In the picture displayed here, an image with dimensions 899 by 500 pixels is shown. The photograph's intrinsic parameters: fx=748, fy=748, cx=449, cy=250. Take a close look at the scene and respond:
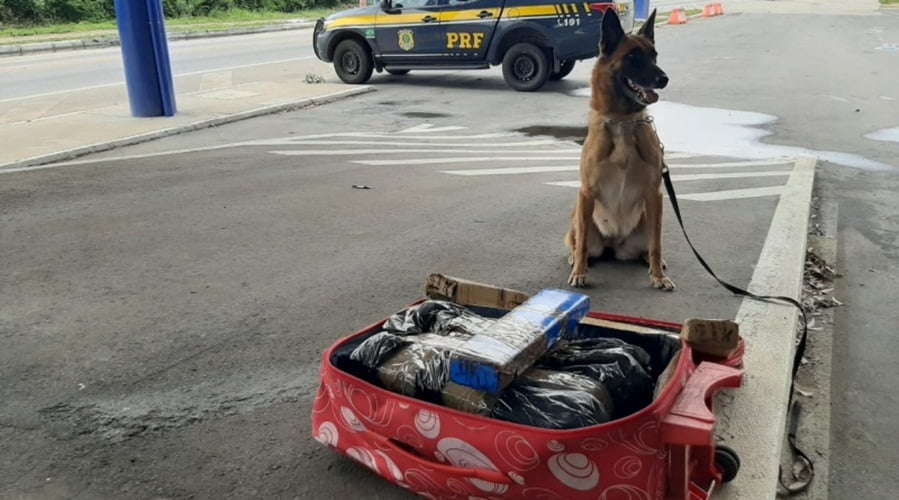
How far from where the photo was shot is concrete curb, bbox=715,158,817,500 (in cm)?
268

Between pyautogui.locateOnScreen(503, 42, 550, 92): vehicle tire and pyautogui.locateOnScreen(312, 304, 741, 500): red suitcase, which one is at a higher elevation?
pyautogui.locateOnScreen(503, 42, 550, 92): vehicle tire

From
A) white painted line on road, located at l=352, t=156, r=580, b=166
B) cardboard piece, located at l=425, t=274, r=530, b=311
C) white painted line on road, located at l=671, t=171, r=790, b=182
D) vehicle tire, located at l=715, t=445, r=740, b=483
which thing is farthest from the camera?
white painted line on road, located at l=352, t=156, r=580, b=166

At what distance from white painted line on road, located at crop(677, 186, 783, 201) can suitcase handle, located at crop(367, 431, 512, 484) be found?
5.04 m

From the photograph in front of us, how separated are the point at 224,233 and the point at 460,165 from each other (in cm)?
335

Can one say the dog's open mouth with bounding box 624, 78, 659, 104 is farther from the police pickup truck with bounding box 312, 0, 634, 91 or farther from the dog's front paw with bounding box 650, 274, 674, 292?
the police pickup truck with bounding box 312, 0, 634, 91

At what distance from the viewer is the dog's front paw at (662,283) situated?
15.0 feet

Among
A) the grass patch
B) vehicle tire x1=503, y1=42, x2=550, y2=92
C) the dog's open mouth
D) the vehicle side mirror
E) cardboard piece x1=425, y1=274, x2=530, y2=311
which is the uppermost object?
the grass patch

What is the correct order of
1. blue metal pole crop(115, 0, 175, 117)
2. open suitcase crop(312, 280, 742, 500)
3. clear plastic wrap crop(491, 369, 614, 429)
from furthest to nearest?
blue metal pole crop(115, 0, 175, 117), clear plastic wrap crop(491, 369, 614, 429), open suitcase crop(312, 280, 742, 500)

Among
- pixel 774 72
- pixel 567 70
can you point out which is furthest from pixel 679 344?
pixel 774 72

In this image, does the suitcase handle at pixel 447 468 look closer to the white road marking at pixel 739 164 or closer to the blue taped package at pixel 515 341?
the blue taped package at pixel 515 341

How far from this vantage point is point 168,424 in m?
3.03

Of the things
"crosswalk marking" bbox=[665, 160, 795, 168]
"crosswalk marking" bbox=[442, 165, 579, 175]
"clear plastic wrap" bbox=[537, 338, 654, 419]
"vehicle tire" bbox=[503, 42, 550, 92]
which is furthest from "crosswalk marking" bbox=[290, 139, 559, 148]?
"clear plastic wrap" bbox=[537, 338, 654, 419]

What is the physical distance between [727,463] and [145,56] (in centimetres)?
1011

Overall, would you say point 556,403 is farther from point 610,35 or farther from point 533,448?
point 610,35
